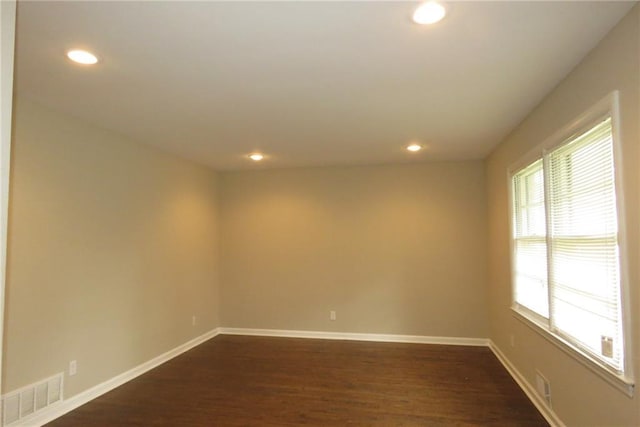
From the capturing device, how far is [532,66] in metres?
2.21

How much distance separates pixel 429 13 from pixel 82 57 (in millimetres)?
1937

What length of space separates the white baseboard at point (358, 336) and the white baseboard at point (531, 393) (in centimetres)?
58

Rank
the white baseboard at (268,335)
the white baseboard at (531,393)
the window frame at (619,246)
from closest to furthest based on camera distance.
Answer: the window frame at (619,246) < the white baseboard at (531,393) < the white baseboard at (268,335)

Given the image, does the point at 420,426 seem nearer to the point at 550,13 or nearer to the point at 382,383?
the point at 382,383

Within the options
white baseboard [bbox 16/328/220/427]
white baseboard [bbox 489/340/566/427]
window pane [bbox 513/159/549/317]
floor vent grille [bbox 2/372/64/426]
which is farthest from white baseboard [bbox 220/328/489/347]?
floor vent grille [bbox 2/372/64/426]

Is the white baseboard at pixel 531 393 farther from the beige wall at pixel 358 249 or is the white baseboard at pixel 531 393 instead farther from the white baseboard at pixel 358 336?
the beige wall at pixel 358 249

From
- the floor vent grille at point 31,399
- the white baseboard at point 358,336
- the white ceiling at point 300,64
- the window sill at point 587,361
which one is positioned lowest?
the white baseboard at point 358,336

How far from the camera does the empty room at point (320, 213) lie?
5.86 feet

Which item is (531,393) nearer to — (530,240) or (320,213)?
(530,240)

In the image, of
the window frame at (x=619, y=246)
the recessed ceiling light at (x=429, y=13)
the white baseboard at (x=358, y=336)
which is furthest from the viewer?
the white baseboard at (x=358, y=336)

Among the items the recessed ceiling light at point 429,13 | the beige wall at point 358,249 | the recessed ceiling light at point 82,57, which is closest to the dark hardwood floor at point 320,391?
the beige wall at point 358,249

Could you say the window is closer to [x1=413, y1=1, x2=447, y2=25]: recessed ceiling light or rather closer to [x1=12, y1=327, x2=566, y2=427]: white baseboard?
[x1=12, y1=327, x2=566, y2=427]: white baseboard

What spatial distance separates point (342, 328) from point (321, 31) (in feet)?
13.9

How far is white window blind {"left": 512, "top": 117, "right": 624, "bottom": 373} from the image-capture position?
1913 mm
